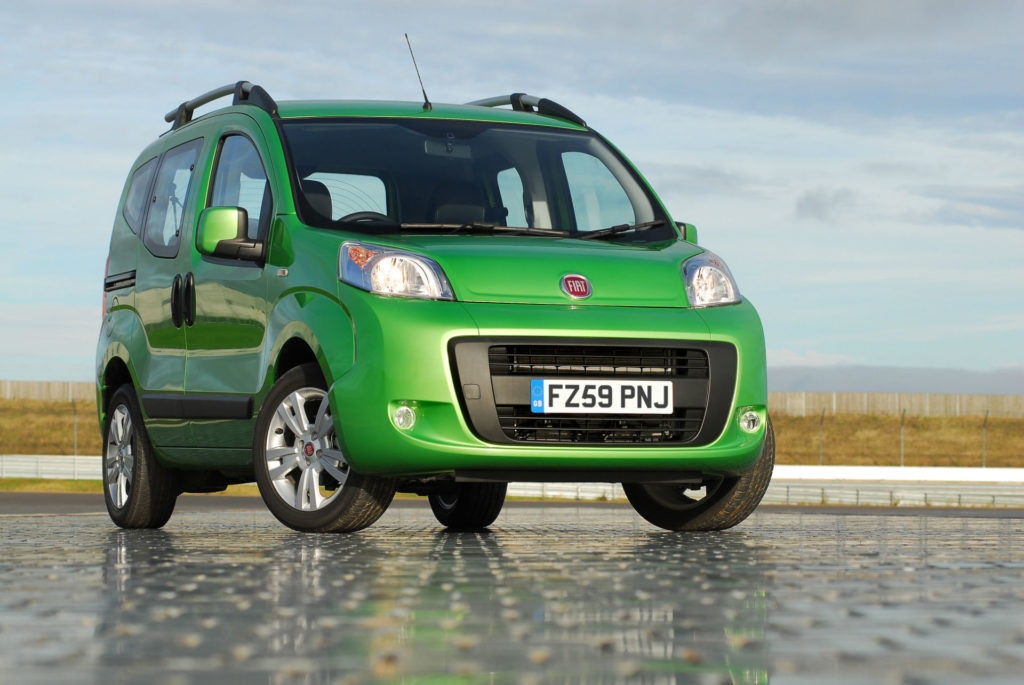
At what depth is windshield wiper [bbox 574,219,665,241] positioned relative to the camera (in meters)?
7.90

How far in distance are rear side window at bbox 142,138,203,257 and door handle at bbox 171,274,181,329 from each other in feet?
0.60

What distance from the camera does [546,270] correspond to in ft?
23.2

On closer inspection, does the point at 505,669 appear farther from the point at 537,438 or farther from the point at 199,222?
the point at 199,222

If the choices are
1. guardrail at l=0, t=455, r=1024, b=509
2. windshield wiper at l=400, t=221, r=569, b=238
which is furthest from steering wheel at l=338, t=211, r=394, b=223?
guardrail at l=0, t=455, r=1024, b=509

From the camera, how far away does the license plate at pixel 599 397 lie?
269 inches

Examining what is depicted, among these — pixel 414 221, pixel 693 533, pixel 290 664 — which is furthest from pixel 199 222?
pixel 290 664

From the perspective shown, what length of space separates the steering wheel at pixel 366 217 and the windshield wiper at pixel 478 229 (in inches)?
5.3

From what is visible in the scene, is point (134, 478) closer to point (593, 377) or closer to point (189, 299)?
point (189, 299)

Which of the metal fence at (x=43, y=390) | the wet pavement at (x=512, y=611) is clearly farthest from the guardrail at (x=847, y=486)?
the metal fence at (x=43, y=390)

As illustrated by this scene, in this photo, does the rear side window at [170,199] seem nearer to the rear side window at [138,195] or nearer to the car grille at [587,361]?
the rear side window at [138,195]

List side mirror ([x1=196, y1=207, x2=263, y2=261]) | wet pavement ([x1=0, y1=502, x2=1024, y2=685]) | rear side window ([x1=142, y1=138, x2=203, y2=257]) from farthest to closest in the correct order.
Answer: rear side window ([x1=142, y1=138, x2=203, y2=257]), side mirror ([x1=196, y1=207, x2=263, y2=261]), wet pavement ([x1=0, y1=502, x2=1024, y2=685])

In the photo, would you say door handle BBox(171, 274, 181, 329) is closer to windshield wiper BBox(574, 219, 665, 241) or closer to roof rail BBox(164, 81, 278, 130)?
roof rail BBox(164, 81, 278, 130)

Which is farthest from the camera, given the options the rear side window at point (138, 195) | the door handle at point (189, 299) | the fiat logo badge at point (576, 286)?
the rear side window at point (138, 195)

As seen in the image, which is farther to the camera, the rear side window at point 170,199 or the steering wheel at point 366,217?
the rear side window at point 170,199
